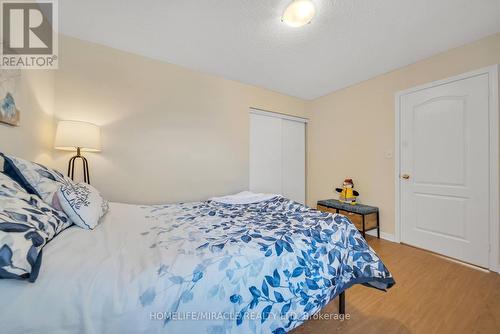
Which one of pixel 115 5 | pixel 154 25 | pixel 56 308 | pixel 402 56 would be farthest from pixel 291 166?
pixel 56 308

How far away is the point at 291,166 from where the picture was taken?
146 inches

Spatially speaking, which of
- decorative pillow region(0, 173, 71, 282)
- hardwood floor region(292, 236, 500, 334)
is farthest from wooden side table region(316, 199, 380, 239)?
decorative pillow region(0, 173, 71, 282)

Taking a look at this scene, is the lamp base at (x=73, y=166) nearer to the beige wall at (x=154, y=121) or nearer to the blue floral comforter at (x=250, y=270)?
the beige wall at (x=154, y=121)

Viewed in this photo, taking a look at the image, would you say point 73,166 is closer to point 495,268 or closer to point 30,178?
point 30,178

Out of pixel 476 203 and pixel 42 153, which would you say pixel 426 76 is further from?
pixel 42 153

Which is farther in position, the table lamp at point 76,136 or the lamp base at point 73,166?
the lamp base at point 73,166

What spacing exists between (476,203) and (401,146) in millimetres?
912

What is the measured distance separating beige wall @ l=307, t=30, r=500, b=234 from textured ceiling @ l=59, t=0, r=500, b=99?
0.16m

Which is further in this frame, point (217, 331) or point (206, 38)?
point (206, 38)

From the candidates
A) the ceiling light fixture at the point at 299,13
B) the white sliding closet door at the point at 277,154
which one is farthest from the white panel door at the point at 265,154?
the ceiling light fixture at the point at 299,13

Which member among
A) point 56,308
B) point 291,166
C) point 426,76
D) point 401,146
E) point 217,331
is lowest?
point 217,331

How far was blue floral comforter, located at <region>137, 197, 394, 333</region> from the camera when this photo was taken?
29.8 inches

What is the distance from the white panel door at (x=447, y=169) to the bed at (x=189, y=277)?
155 cm

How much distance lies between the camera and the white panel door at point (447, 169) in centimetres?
195
